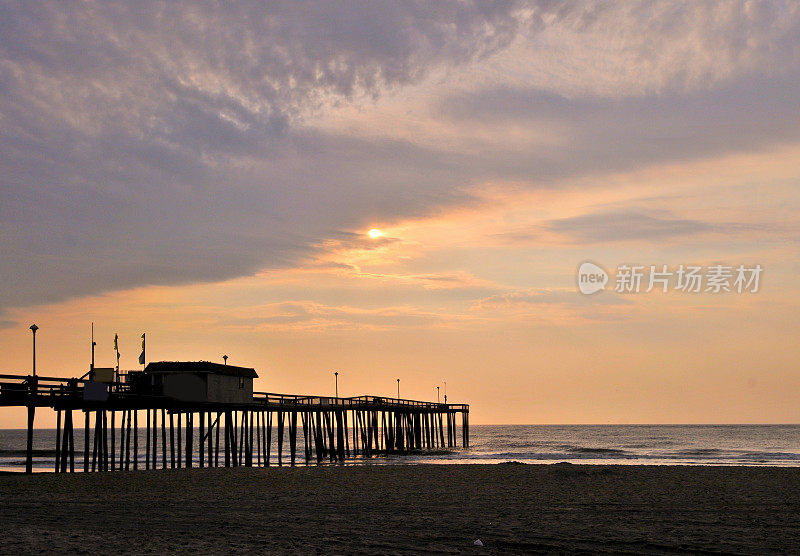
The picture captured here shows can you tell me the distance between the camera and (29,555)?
37.0 feet

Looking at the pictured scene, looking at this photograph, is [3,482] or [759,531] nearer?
[759,531]

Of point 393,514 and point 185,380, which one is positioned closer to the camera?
point 393,514

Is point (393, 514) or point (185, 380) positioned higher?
point (185, 380)

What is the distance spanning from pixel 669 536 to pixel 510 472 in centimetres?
1887

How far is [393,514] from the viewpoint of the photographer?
1750cm

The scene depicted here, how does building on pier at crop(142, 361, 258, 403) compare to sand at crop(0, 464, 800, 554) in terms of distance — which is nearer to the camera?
sand at crop(0, 464, 800, 554)

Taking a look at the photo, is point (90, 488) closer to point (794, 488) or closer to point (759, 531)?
point (759, 531)

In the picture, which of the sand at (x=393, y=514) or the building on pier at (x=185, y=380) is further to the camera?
the building on pier at (x=185, y=380)

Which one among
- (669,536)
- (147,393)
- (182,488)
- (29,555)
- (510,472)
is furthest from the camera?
(147,393)

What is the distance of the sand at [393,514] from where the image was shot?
43.2ft

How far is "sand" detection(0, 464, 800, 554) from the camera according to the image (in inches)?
518

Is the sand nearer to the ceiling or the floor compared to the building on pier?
nearer to the floor

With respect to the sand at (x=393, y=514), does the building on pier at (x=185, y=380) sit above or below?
above

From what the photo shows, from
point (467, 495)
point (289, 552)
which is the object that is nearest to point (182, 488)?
point (467, 495)
